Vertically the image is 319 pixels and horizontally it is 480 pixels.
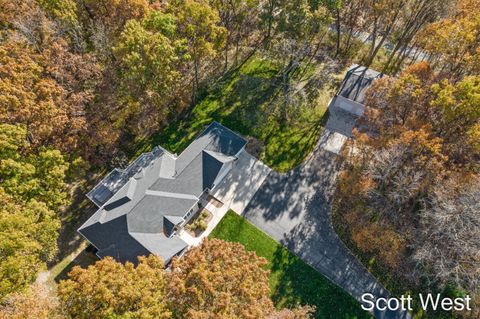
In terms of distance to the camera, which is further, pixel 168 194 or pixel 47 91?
pixel 168 194

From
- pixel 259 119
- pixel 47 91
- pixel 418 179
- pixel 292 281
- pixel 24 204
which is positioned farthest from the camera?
pixel 259 119

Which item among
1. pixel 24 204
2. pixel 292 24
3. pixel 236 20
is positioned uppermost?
pixel 292 24

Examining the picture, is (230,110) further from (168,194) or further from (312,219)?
(312,219)

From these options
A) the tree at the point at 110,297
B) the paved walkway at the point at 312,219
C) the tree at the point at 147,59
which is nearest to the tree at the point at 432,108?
the paved walkway at the point at 312,219

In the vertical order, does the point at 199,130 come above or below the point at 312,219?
above

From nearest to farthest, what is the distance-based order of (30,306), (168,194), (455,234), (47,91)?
(30,306) < (455,234) < (47,91) < (168,194)

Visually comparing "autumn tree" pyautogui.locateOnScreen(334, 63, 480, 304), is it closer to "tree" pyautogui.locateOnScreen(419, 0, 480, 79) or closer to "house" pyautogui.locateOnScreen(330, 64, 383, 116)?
"tree" pyautogui.locateOnScreen(419, 0, 480, 79)

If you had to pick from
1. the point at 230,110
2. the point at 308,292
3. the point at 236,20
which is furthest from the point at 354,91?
the point at 308,292

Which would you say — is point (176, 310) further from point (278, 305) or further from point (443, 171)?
point (443, 171)
